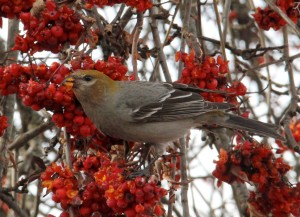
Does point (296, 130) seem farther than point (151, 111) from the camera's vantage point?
Yes

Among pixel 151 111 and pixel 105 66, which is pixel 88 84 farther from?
pixel 151 111

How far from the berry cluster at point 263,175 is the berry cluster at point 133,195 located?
106 cm

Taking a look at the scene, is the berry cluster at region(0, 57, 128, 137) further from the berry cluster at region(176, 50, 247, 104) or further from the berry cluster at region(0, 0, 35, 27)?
the berry cluster at region(176, 50, 247, 104)

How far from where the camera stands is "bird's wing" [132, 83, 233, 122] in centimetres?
457

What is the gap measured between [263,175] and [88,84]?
1367 mm

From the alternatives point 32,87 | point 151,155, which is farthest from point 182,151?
point 32,87

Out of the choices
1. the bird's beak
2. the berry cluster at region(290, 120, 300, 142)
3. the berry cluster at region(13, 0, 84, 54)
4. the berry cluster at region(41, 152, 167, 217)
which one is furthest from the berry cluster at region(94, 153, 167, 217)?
the berry cluster at region(290, 120, 300, 142)

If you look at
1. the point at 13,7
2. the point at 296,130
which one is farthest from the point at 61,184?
the point at 296,130

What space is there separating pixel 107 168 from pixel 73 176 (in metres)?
0.20

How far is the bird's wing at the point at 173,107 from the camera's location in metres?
4.57

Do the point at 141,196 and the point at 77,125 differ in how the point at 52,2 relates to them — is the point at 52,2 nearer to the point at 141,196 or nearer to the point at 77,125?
the point at 77,125

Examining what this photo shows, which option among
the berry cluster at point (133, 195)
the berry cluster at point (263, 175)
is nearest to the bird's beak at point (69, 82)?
the berry cluster at point (133, 195)

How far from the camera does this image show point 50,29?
357 cm

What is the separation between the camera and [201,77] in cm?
413
